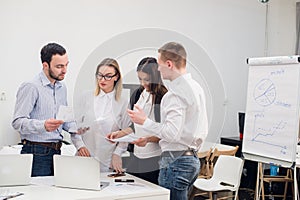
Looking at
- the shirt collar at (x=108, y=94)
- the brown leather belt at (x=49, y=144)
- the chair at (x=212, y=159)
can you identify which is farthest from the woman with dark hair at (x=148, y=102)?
the chair at (x=212, y=159)

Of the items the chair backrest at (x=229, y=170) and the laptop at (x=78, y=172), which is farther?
the chair backrest at (x=229, y=170)

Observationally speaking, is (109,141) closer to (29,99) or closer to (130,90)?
(130,90)

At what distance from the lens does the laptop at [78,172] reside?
2221 millimetres

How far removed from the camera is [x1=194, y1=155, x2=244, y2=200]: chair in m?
3.78

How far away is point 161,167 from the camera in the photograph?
2.24m

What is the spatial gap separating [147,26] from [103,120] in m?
2.81

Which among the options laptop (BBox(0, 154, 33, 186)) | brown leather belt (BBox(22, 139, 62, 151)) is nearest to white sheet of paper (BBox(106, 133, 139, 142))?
laptop (BBox(0, 154, 33, 186))

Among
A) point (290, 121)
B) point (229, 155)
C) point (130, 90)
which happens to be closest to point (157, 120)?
point (130, 90)

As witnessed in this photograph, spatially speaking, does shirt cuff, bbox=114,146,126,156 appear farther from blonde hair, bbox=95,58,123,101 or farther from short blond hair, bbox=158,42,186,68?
short blond hair, bbox=158,42,186,68

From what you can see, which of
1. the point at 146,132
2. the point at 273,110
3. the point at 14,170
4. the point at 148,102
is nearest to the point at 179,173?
the point at 146,132

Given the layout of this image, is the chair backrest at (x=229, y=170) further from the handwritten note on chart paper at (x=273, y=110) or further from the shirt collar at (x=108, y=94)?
the shirt collar at (x=108, y=94)

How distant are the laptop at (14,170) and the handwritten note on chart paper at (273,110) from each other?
2.21 meters

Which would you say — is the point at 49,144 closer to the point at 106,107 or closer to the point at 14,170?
the point at 14,170

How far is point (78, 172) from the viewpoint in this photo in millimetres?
2242
